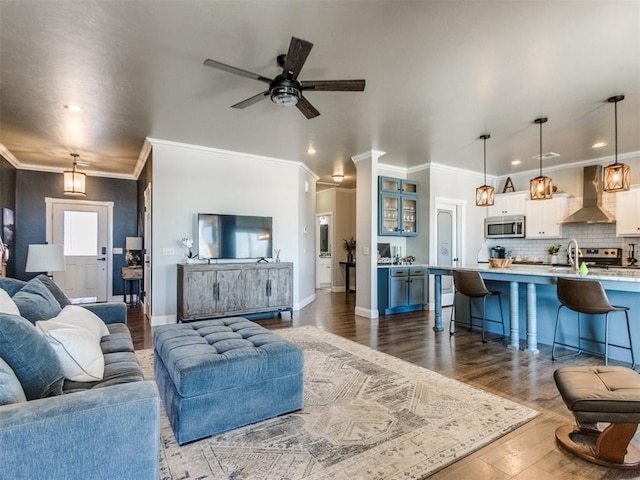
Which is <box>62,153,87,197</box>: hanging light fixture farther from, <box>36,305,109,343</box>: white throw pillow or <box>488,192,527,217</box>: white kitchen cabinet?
<box>488,192,527,217</box>: white kitchen cabinet

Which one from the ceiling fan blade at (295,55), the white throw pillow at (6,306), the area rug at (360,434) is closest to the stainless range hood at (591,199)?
the area rug at (360,434)

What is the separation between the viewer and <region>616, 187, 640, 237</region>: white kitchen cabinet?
5.54 metres

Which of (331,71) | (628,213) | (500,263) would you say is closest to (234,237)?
(331,71)

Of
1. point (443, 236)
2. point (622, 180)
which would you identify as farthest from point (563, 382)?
point (443, 236)

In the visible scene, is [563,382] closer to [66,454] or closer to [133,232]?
[66,454]

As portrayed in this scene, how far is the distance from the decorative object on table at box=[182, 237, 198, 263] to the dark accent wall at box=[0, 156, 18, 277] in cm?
343

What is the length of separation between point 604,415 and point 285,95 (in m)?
2.89

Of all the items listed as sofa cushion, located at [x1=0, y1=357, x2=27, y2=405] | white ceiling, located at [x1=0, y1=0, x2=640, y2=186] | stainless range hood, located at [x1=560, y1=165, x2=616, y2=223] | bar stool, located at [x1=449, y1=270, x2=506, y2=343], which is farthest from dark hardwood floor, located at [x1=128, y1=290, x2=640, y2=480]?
stainless range hood, located at [x1=560, y1=165, x2=616, y2=223]

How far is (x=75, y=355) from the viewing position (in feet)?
6.06

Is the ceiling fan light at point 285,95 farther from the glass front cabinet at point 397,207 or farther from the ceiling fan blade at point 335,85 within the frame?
the glass front cabinet at point 397,207

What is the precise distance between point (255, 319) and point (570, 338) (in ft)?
14.3

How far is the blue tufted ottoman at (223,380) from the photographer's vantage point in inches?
81.5

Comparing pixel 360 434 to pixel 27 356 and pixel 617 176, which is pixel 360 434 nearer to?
pixel 27 356

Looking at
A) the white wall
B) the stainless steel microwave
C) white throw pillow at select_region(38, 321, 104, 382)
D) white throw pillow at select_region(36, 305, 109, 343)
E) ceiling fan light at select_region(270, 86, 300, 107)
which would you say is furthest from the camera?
the stainless steel microwave
